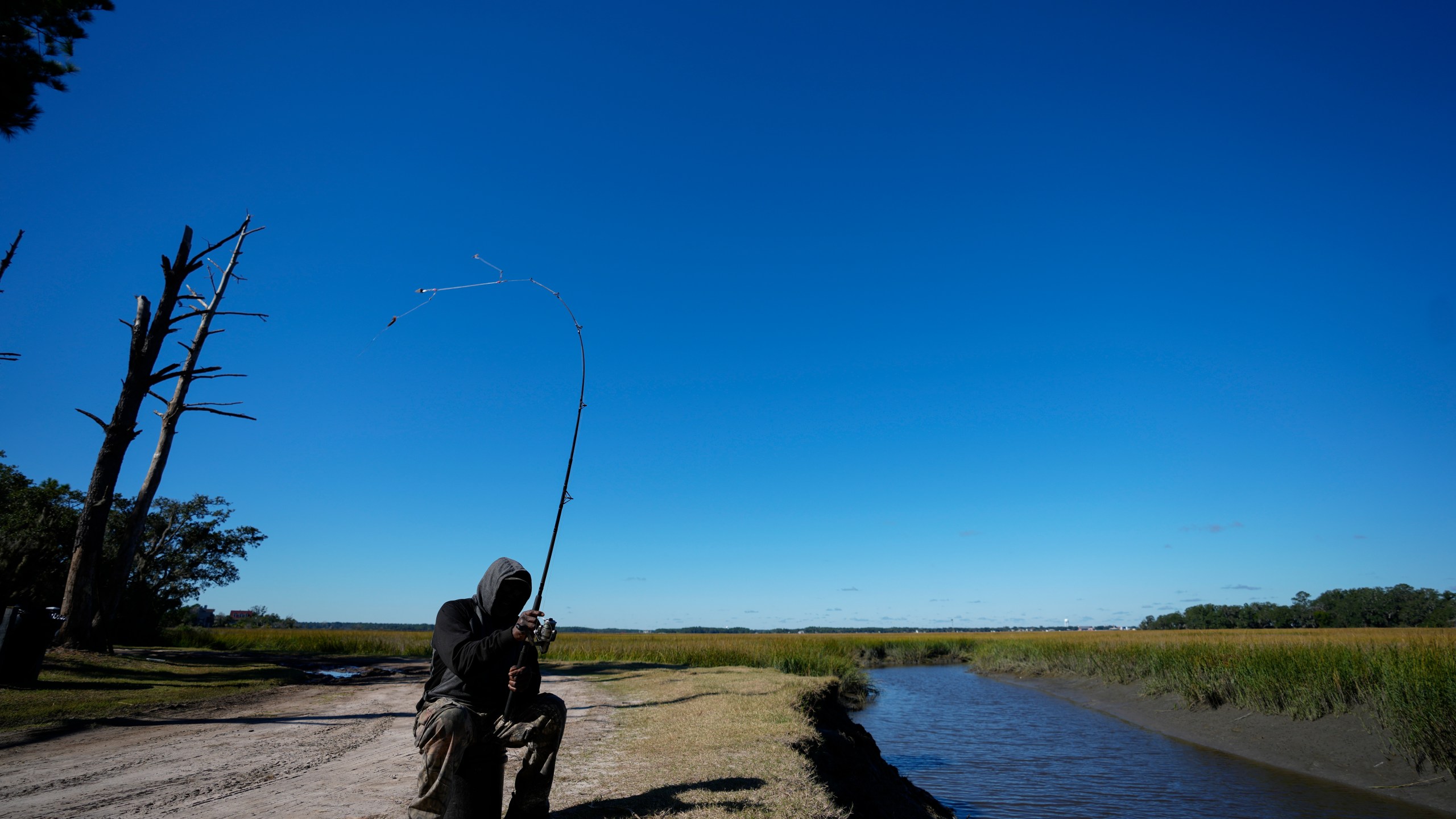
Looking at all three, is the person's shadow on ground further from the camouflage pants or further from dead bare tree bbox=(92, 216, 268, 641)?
dead bare tree bbox=(92, 216, 268, 641)

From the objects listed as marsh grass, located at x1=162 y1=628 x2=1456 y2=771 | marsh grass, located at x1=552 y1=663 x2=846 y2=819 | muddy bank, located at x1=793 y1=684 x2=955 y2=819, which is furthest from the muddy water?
marsh grass, located at x1=552 y1=663 x2=846 y2=819

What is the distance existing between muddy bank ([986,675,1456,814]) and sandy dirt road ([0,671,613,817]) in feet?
39.3

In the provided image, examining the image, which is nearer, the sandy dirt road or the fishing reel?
the fishing reel

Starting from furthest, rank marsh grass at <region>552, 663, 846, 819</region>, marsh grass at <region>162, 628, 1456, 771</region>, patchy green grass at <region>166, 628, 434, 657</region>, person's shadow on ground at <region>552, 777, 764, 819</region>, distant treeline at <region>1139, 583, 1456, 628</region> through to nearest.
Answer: distant treeline at <region>1139, 583, 1456, 628</region>, patchy green grass at <region>166, 628, 434, 657</region>, marsh grass at <region>162, 628, 1456, 771</region>, marsh grass at <region>552, 663, 846, 819</region>, person's shadow on ground at <region>552, 777, 764, 819</region>

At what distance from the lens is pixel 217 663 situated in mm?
17547

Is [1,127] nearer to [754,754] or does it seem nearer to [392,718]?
[392,718]

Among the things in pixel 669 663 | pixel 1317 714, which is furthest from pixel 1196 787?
pixel 669 663

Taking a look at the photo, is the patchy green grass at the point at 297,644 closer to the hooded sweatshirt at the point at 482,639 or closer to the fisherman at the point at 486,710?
the fisherman at the point at 486,710

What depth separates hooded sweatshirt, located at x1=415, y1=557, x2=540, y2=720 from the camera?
149 inches

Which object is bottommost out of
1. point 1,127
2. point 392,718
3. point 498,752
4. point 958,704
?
point 958,704

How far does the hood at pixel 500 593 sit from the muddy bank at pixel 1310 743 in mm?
13035

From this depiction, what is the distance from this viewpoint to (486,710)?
3.98 m

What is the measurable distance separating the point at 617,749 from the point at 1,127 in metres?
12.0

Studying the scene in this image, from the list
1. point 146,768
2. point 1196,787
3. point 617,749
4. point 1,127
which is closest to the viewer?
point 146,768
